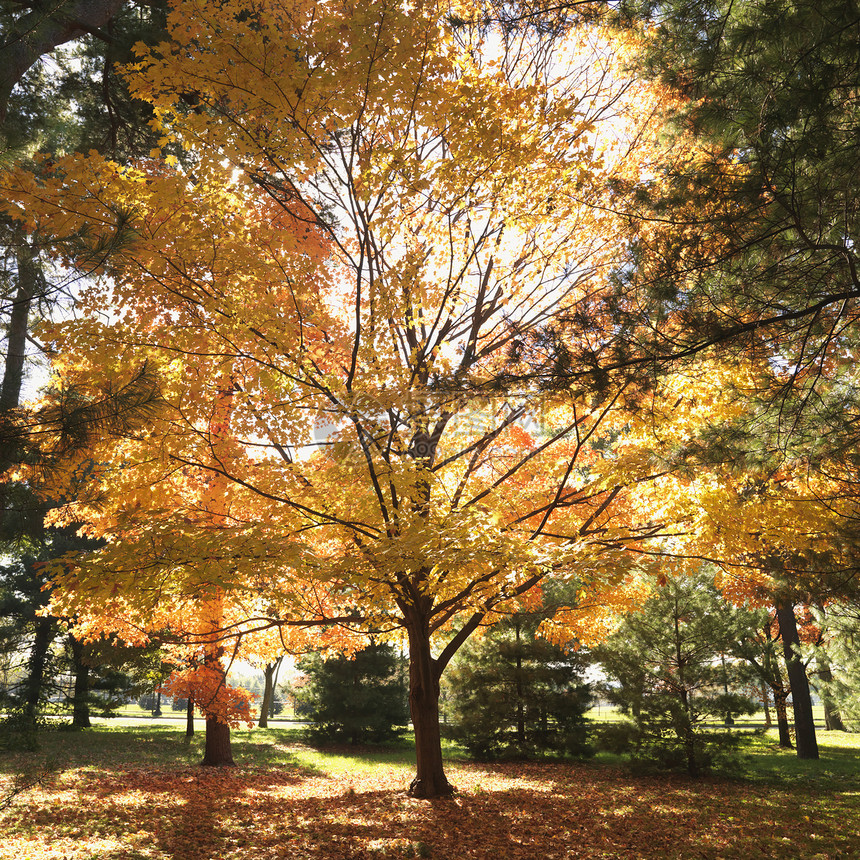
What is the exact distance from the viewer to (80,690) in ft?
65.3

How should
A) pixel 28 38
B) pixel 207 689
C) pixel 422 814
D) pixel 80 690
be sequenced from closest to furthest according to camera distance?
pixel 28 38
pixel 422 814
pixel 207 689
pixel 80 690

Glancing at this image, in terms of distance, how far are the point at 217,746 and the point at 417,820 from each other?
7105 mm

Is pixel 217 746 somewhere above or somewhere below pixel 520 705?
below

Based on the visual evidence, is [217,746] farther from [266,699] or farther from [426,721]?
[266,699]

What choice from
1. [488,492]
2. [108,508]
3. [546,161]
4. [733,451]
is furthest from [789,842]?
[108,508]

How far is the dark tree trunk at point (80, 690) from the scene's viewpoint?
18656mm

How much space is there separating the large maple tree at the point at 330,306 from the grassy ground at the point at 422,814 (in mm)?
1573

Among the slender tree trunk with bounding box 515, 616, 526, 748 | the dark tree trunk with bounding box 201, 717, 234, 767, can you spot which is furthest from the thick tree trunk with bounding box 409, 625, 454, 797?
the slender tree trunk with bounding box 515, 616, 526, 748

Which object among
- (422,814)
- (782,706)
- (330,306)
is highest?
(330,306)

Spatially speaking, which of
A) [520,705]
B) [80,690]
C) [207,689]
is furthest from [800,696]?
[80,690]

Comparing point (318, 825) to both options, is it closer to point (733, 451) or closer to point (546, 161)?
point (733, 451)

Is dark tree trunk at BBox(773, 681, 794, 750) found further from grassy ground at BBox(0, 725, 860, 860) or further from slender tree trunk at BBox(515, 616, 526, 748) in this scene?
slender tree trunk at BBox(515, 616, 526, 748)

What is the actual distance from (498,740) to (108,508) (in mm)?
11091

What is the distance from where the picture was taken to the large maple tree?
201 inches
